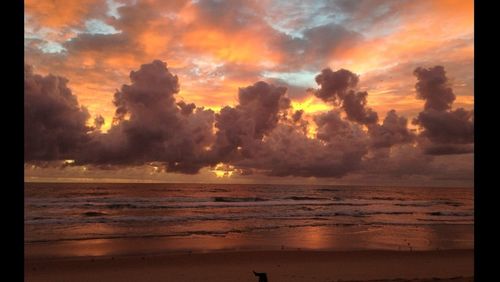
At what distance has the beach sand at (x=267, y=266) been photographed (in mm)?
11250

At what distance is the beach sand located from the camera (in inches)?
443

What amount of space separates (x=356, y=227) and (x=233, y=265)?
12.7 m

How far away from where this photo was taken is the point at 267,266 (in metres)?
12.7

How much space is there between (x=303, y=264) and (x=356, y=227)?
1168 cm
